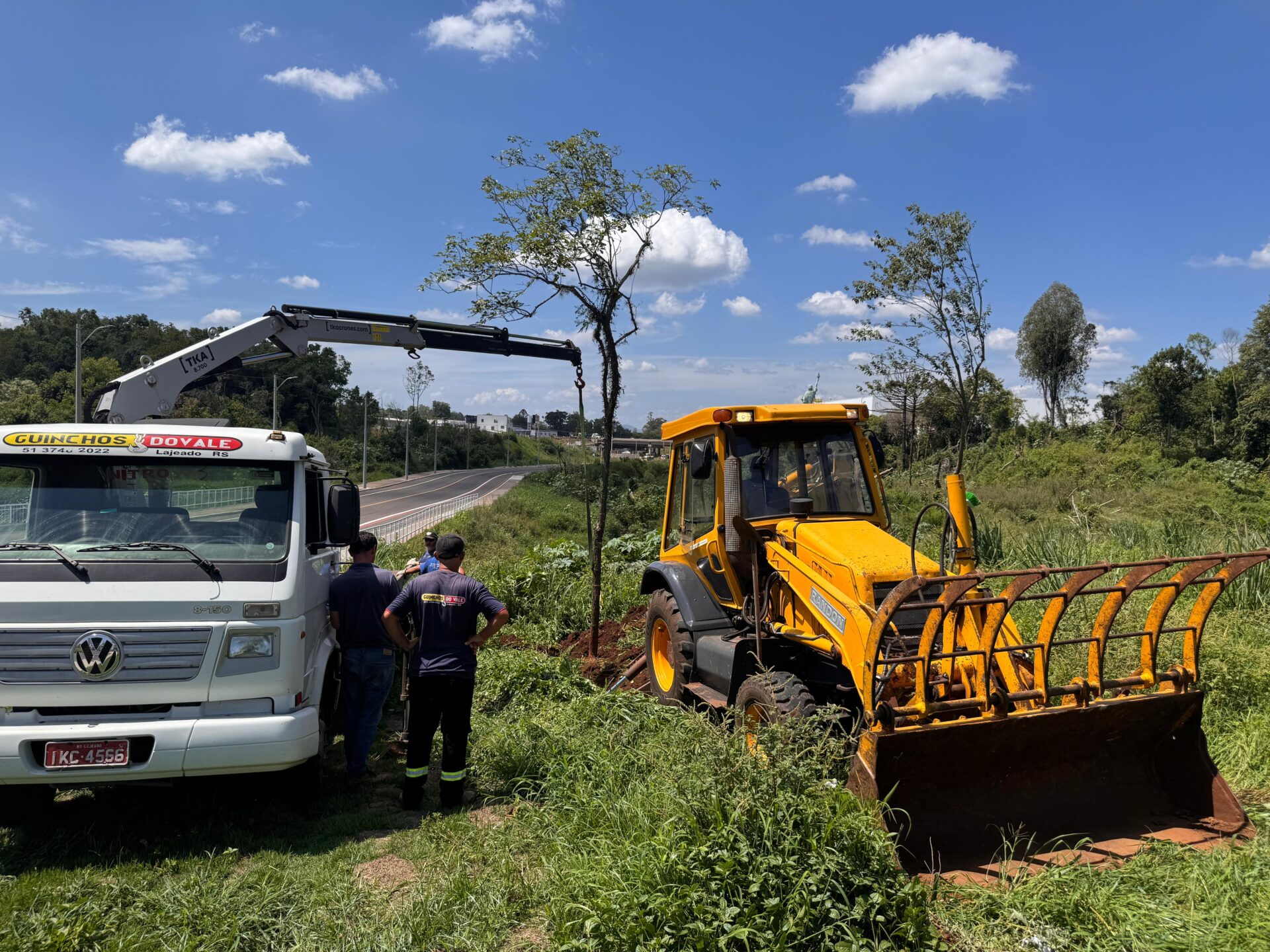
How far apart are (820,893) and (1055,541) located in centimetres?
879

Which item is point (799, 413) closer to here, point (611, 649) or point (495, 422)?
point (611, 649)

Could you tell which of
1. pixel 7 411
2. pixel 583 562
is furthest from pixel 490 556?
pixel 7 411

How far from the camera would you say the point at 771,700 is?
469 cm

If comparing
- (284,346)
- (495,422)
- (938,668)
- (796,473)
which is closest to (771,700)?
(938,668)

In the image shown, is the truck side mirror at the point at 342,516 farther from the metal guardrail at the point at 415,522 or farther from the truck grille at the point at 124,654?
the metal guardrail at the point at 415,522

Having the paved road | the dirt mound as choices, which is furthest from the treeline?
the dirt mound

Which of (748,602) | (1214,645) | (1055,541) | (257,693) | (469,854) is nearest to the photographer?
(469,854)

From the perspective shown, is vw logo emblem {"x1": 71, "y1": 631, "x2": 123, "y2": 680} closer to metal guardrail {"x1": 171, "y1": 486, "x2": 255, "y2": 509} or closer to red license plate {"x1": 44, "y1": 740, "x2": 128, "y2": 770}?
red license plate {"x1": 44, "y1": 740, "x2": 128, "y2": 770}

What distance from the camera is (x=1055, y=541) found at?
10414mm

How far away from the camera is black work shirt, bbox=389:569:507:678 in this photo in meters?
5.16

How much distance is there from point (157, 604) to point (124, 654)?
32 centimetres

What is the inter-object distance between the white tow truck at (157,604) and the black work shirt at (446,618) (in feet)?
2.18

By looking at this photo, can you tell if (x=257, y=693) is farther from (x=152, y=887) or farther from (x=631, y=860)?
(x=631, y=860)

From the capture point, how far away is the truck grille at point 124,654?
4.23m
